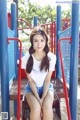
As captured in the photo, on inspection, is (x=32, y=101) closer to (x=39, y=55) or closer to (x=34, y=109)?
(x=34, y=109)

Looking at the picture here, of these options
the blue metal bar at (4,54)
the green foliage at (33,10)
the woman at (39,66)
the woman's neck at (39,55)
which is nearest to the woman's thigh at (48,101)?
the woman at (39,66)

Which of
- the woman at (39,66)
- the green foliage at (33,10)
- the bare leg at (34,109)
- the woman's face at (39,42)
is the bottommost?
the bare leg at (34,109)

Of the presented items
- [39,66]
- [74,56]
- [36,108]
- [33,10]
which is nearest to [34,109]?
[36,108]

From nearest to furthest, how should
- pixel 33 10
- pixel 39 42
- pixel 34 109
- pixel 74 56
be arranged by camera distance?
pixel 34 109
pixel 39 42
pixel 74 56
pixel 33 10


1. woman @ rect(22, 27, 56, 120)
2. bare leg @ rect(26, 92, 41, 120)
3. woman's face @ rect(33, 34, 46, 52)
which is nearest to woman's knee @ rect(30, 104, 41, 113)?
bare leg @ rect(26, 92, 41, 120)

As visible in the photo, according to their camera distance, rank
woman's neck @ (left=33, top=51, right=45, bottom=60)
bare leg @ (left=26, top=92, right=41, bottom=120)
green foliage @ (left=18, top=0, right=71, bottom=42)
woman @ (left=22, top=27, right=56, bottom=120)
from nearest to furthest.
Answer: bare leg @ (left=26, top=92, right=41, bottom=120)
woman @ (left=22, top=27, right=56, bottom=120)
woman's neck @ (left=33, top=51, right=45, bottom=60)
green foliage @ (left=18, top=0, right=71, bottom=42)

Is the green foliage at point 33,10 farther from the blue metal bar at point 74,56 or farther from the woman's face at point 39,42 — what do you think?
the woman's face at point 39,42

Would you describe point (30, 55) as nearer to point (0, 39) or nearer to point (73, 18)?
point (0, 39)

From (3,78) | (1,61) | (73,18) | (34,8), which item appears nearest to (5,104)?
(3,78)

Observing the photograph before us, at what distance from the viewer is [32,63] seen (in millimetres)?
2537

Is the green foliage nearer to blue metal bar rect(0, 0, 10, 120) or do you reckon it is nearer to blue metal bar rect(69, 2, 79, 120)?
blue metal bar rect(69, 2, 79, 120)

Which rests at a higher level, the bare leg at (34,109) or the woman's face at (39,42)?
the woman's face at (39,42)

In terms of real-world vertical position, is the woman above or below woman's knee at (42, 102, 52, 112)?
above

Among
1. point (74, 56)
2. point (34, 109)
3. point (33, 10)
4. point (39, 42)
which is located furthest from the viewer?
point (33, 10)
